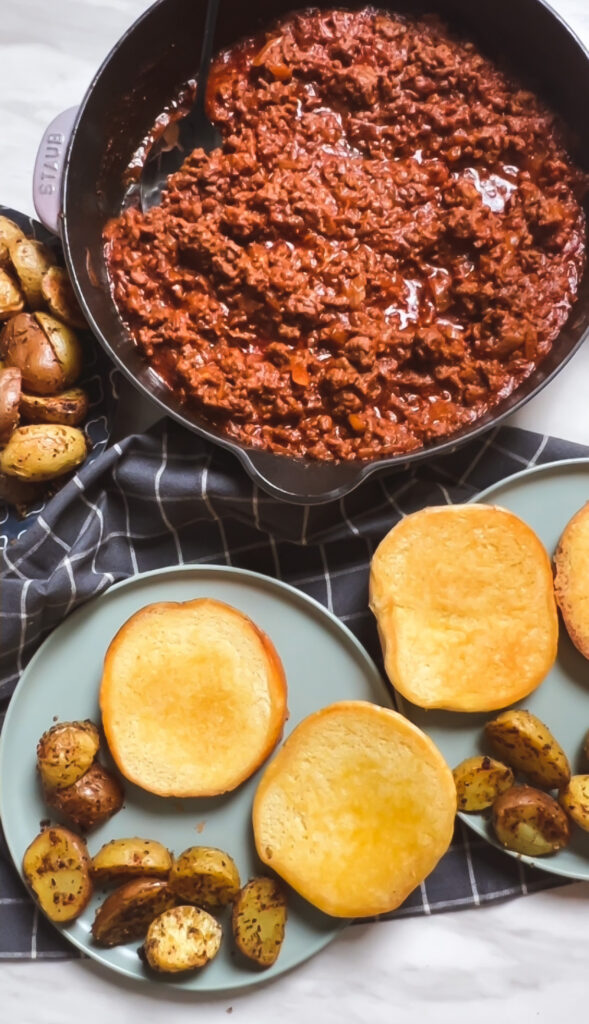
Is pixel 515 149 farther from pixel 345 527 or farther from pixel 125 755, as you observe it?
pixel 125 755

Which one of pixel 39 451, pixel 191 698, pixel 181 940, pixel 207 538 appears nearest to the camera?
pixel 181 940

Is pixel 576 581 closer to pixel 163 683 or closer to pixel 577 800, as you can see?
pixel 577 800

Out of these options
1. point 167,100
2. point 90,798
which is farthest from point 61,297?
point 90,798

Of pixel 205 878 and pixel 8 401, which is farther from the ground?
pixel 8 401

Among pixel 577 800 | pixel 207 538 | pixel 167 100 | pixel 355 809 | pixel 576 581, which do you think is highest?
pixel 167 100

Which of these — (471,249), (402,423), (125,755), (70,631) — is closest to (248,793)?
(125,755)

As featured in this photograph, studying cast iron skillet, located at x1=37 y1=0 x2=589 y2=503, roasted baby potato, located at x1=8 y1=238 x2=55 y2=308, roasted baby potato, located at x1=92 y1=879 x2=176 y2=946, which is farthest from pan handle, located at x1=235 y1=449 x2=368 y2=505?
roasted baby potato, located at x1=92 y1=879 x2=176 y2=946
